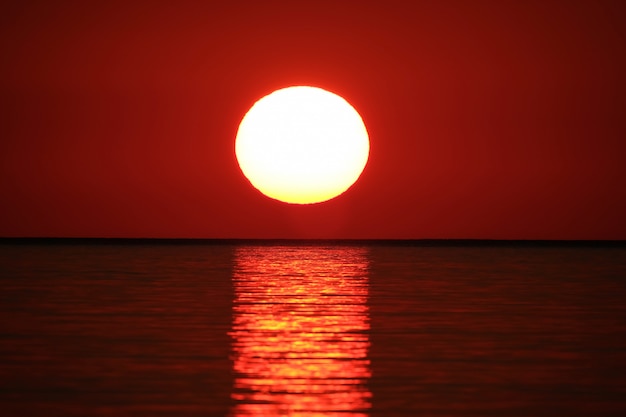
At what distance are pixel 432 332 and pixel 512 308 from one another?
1.36 m

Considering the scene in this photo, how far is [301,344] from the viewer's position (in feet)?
15.2

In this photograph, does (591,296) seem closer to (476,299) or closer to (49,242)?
(476,299)

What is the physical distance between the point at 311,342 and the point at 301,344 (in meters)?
0.07

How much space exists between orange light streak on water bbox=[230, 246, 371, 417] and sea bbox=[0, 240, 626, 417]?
0.01m

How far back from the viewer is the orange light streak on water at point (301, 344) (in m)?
3.38

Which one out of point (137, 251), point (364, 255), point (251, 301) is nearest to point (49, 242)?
point (137, 251)

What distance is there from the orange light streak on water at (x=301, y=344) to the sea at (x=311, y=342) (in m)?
0.01

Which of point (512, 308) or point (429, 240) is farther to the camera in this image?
point (429, 240)

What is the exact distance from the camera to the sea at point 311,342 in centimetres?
340

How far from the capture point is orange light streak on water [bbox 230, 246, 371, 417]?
11.1ft

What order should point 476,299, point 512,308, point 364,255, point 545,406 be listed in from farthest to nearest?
point 364,255 < point 476,299 < point 512,308 < point 545,406

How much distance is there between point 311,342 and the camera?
4699 millimetres

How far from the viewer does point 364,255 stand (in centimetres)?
1245

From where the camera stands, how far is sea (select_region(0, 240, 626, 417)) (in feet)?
11.2
